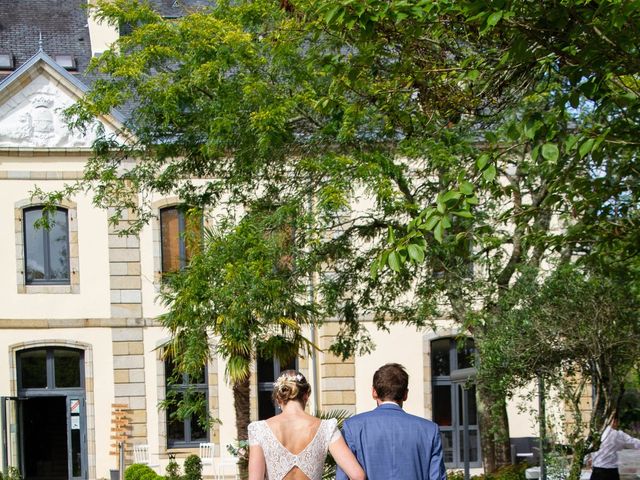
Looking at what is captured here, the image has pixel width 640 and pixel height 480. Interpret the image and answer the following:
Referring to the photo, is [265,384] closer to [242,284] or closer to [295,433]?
[242,284]

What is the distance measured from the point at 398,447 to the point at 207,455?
19659mm

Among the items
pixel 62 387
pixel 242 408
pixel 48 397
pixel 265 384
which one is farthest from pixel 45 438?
pixel 242 408

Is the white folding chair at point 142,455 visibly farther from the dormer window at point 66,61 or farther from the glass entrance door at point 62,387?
the dormer window at point 66,61

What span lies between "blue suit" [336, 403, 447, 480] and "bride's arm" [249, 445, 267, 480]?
1.46 feet

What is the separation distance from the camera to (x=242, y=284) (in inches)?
581

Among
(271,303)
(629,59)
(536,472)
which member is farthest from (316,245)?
(629,59)

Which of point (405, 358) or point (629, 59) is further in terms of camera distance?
point (405, 358)

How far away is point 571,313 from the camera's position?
14352 mm

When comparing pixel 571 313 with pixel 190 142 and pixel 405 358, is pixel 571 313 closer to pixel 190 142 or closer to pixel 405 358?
pixel 190 142

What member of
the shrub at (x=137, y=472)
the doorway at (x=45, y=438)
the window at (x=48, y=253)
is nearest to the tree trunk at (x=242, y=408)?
the shrub at (x=137, y=472)

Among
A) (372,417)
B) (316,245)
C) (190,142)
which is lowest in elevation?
(372,417)

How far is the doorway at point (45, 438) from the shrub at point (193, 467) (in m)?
4.02

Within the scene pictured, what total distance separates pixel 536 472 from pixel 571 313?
4038mm

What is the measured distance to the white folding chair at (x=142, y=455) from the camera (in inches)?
1014
